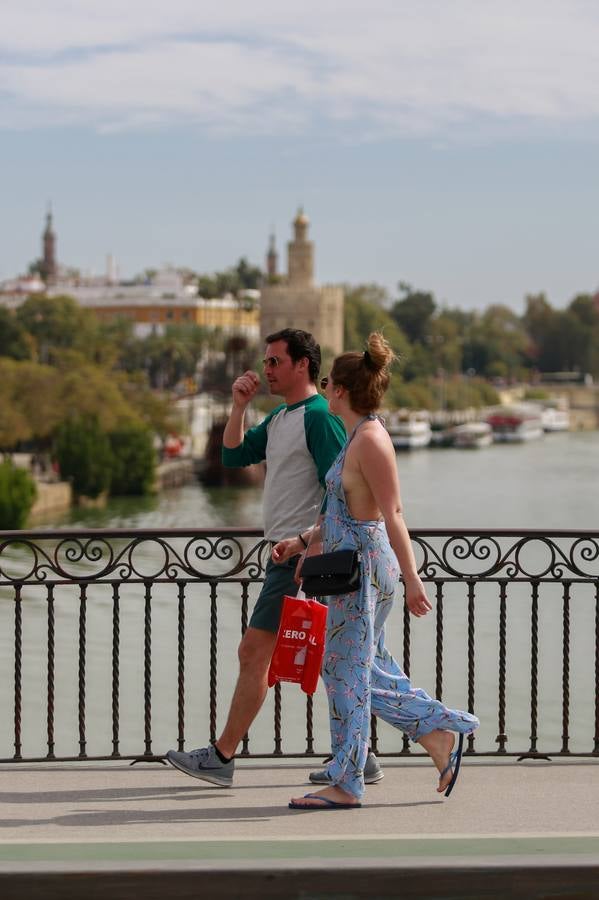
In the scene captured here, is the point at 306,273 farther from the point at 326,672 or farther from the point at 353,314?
the point at 326,672

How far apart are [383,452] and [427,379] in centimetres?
13905

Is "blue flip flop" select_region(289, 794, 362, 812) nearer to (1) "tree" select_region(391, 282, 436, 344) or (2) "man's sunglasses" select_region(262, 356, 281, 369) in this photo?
(2) "man's sunglasses" select_region(262, 356, 281, 369)

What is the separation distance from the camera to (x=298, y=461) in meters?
4.79

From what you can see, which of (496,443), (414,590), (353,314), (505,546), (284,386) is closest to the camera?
(414,590)

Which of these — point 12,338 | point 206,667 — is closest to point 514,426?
point 12,338

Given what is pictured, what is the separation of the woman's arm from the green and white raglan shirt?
270 mm

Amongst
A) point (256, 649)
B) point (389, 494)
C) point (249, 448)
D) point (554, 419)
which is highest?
point (249, 448)

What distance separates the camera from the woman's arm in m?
4.47

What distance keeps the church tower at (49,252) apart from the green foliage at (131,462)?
101055 millimetres

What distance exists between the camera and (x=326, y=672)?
4680mm

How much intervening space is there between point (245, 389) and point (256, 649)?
83 cm

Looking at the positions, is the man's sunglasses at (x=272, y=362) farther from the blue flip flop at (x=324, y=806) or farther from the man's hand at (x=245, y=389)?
the blue flip flop at (x=324, y=806)

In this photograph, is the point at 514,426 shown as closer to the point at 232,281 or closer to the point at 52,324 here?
the point at 232,281

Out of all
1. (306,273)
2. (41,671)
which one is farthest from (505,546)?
(306,273)
